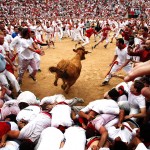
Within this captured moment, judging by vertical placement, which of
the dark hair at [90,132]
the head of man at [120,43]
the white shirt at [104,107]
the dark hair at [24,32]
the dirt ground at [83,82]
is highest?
the dark hair at [24,32]

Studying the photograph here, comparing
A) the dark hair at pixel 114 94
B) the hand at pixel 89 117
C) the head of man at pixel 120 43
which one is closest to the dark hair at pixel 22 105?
the hand at pixel 89 117

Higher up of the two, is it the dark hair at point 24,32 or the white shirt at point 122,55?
the dark hair at point 24,32

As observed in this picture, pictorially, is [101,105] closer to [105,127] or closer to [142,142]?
[105,127]

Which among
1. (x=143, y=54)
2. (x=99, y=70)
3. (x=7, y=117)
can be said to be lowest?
(x=99, y=70)

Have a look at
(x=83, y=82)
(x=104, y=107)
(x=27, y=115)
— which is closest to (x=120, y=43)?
(x=83, y=82)

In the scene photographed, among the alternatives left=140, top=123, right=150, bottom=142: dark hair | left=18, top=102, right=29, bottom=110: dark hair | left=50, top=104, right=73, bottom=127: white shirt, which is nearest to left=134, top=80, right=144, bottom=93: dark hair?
left=140, top=123, right=150, bottom=142: dark hair

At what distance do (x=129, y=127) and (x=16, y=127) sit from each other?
203cm

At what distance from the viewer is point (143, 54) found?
6625 mm

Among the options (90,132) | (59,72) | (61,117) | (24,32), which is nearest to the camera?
(90,132)

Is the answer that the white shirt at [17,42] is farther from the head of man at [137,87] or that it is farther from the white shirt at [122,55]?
the head of man at [137,87]

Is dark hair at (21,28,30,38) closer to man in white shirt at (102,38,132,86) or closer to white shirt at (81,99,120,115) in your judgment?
man in white shirt at (102,38,132,86)

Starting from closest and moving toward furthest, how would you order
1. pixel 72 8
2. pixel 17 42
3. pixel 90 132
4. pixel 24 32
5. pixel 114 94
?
pixel 90 132
pixel 114 94
pixel 24 32
pixel 17 42
pixel 72 8

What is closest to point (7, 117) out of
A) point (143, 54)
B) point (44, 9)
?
point (143, 54)

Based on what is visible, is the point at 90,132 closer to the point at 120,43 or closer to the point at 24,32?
the point at 120,43
